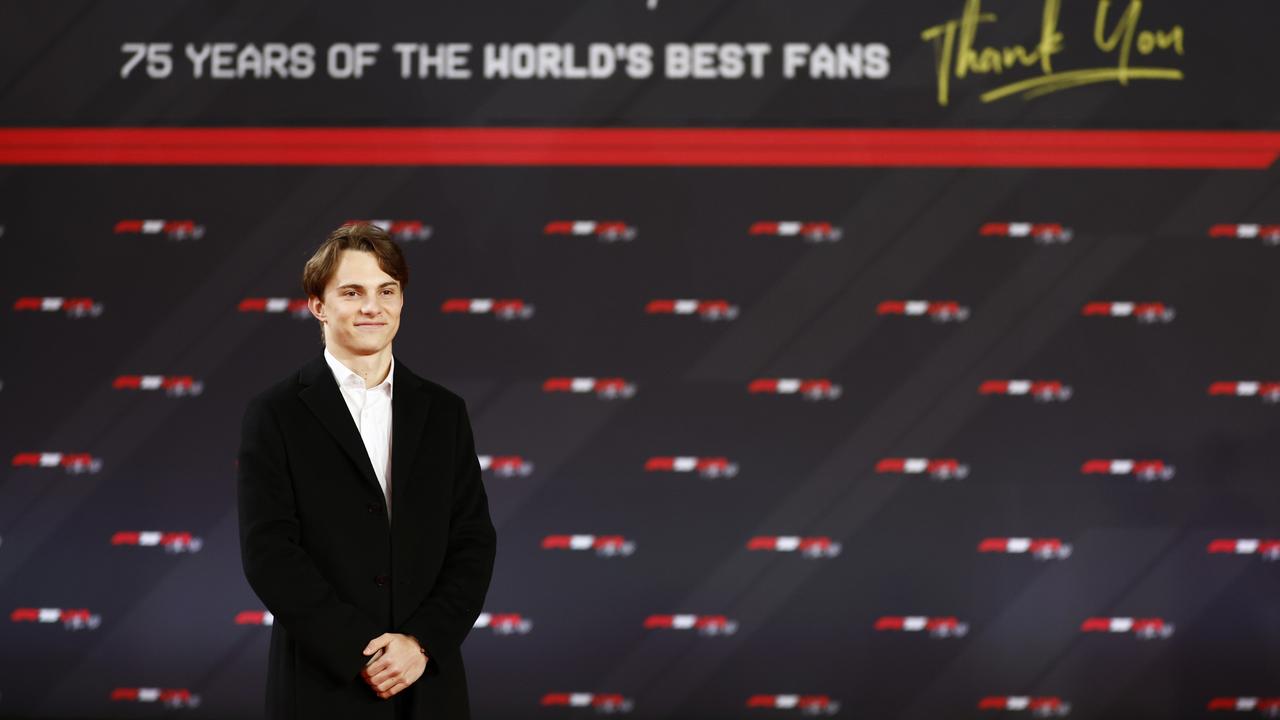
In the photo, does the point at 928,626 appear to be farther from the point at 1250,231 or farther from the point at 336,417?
the point at 336,417

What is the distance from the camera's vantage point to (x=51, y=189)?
3.58 meters

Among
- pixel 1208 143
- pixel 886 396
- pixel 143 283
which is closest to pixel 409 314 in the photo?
pixel 143 283

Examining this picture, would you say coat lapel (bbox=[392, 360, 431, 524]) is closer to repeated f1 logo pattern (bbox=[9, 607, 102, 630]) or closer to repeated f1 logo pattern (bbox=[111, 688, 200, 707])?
repeated f1 logo pattern (bbox=[111, 688, 200, 707])

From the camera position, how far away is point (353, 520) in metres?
1.54

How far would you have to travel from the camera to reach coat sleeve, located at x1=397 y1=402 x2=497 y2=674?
1562 millimetres

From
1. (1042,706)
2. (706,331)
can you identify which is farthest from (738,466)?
(1042,706)

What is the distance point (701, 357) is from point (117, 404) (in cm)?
195

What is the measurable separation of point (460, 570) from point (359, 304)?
439 millimetres

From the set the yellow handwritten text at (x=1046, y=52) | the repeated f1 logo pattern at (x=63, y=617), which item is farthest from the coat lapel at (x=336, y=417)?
the yellow handwritten text at (x=1046, y=52)

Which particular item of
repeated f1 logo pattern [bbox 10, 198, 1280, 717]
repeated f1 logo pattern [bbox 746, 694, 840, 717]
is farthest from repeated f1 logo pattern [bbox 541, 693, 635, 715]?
repeated f1 logo pattern [bbox 746, 694, 840, 717]

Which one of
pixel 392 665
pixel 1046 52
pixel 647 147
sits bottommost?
pixel 392 665

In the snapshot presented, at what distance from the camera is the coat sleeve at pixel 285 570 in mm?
1489

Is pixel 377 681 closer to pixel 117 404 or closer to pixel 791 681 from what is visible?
pixel 791 681

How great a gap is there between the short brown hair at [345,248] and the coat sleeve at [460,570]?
0.86ft
